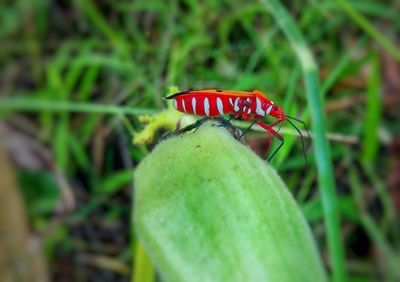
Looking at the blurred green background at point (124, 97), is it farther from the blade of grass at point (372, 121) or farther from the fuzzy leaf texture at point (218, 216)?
the fuzzy leaf texture at point (218, 216)

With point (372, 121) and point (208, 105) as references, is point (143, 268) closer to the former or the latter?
point (208, 105)

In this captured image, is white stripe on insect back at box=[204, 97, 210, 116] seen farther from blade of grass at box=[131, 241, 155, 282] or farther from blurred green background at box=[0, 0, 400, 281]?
blurred green background at box=[0, 0, 400, 281]

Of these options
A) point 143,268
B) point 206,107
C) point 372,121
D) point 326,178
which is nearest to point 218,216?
point 206,107

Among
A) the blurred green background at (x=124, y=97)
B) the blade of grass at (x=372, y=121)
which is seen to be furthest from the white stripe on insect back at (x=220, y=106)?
the blade of grass at (x=372, y=121)

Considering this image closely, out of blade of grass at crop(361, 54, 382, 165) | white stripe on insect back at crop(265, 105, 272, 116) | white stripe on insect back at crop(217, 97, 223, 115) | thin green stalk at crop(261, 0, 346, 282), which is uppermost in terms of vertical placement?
white stripe on insect back at crop(217, 97, 223, 115)

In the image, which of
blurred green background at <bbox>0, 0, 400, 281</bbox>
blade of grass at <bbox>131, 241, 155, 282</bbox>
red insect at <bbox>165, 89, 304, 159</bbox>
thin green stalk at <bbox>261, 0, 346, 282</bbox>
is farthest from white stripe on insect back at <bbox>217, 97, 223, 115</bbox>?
blurred green background at <bbox>0, 0, 400, 281</bbox>
